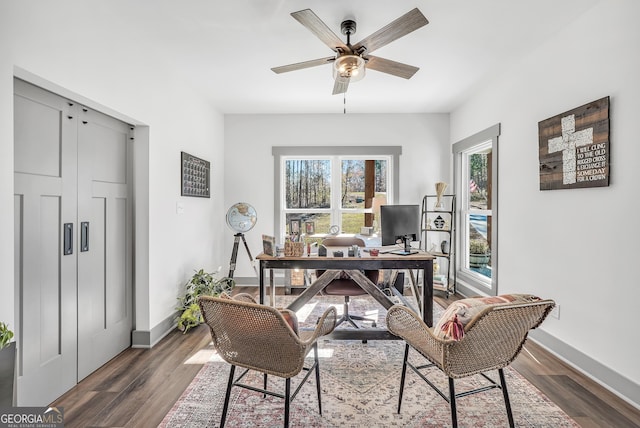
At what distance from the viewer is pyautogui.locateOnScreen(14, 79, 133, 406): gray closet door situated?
184 centimetres

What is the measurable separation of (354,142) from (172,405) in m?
3.92

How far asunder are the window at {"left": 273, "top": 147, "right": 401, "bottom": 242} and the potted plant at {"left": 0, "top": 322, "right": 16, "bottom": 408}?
3671 mm

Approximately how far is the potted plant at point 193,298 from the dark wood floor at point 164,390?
356mm

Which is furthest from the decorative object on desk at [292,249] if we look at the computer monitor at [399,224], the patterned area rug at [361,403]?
the patterned area rug at [361,403]

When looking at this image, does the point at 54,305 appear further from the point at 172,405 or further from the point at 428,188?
the point at 428,188

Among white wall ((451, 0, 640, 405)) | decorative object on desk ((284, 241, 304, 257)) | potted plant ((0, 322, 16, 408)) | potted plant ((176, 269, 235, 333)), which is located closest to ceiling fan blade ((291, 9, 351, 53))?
decorative object on desk ((284, 241, 304, 257))

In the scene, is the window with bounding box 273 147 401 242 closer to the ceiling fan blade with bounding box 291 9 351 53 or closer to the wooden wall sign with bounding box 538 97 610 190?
the wooden wall sign with bounding box 538 97 610 190

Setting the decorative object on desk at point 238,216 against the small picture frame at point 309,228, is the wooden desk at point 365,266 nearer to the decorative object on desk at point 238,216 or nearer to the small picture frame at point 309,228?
the decorative object on desk at point 238,216

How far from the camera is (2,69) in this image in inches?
61.5

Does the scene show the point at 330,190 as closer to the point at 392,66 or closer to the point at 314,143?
the point at 314,143

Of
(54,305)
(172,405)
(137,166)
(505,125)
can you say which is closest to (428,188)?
(505,125)

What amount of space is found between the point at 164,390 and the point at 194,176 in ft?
7.55

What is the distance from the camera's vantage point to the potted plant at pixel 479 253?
413cm

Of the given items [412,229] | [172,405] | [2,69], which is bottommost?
[172,405]
